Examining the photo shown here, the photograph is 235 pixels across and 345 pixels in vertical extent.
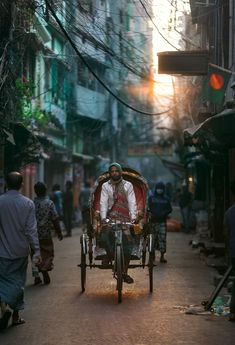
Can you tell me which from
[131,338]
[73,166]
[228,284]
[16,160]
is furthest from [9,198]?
[73,166]

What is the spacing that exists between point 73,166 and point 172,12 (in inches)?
812

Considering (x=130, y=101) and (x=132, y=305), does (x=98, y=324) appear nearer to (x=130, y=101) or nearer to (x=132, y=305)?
(x=132, y=305)

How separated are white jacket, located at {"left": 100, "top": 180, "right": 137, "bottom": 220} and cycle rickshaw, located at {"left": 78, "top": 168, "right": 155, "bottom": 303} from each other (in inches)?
5.4

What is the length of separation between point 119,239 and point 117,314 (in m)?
1.58

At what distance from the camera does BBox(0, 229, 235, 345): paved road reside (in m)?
7.87

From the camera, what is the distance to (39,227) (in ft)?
41.9

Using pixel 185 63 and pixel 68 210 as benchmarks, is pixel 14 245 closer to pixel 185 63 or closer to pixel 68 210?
pixel 185 63

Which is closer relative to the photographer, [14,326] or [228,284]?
[14,326]

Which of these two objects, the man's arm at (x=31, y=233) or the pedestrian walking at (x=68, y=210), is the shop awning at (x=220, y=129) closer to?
the man's arm at (x=31, y=233)

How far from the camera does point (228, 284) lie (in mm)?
11977

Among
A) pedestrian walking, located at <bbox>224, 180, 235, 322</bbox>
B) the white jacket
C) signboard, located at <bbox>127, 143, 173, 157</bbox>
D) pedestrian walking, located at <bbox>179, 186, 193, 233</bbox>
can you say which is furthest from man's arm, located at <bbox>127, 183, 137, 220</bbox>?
signboard, located at <bbox>127, 143, 173, 157</bbox>

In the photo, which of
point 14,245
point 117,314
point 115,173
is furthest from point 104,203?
point 14,245

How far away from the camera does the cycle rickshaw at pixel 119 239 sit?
35.0 ft

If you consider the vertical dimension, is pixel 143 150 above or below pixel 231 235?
above
